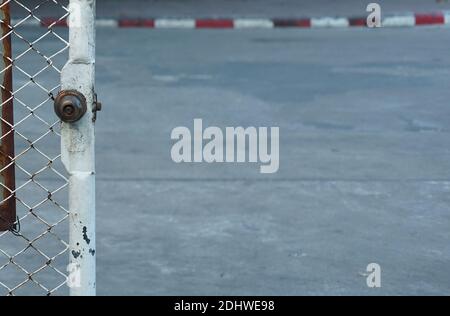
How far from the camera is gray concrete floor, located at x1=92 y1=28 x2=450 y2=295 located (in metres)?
4.77

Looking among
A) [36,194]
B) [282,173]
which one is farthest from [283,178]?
[36,194]

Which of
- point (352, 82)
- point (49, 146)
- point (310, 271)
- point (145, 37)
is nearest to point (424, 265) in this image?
point (310, 271)

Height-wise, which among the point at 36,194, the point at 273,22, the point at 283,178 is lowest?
the point at 36,194

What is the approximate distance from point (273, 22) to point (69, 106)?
10653 mm

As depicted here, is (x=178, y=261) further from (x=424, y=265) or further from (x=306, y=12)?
(x=306, y=12)

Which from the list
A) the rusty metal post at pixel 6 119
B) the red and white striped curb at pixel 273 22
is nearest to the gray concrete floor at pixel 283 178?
the rusty metal post at pixel 6 119

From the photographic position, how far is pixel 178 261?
16.0 ft

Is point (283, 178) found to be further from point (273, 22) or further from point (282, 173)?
point (273, 22)

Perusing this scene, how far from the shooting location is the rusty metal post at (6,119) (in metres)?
2.63

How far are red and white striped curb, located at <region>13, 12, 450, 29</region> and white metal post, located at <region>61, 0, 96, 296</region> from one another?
10409 mm

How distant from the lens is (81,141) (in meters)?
2.38

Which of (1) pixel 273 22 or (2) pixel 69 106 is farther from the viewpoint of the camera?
(1) pixel 273 22

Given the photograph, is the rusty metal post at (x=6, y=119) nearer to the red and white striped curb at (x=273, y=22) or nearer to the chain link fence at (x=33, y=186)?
the chain link fence at (x=33, y=186)

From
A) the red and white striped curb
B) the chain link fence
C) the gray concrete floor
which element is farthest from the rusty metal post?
the red and white striped curb
